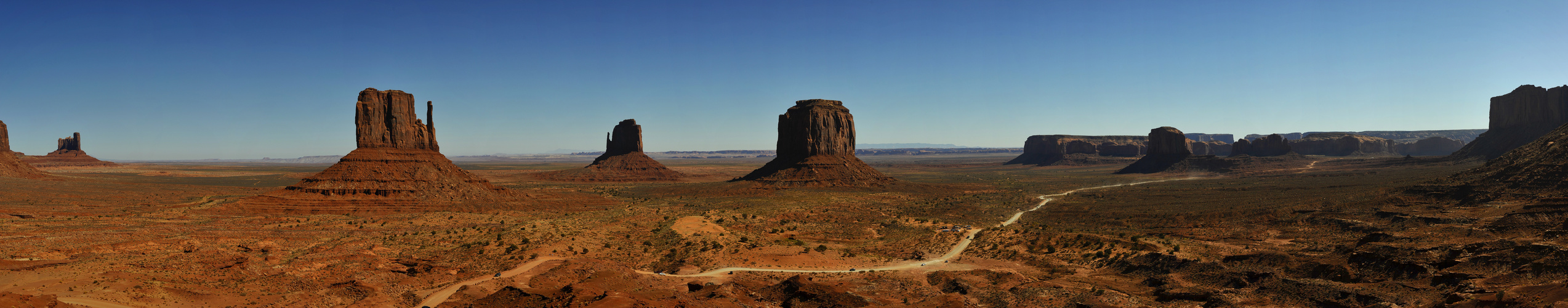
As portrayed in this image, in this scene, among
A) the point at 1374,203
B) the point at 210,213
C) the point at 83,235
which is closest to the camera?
the point at 83,235

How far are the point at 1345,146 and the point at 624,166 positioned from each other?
186470mm

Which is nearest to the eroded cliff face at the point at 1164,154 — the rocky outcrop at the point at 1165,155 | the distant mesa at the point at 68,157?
the rocky outcrop at the point at 1165,155

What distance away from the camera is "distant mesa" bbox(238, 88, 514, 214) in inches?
1818

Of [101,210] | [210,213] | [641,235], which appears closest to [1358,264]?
[641,235]

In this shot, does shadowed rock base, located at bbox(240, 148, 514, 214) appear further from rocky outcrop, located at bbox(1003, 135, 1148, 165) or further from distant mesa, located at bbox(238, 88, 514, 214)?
rocky outcrop, located at bbox(1003, 135, 1148, 165)

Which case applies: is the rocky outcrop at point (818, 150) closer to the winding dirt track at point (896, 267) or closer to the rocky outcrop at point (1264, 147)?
the winding dirt track at point (896, 267)

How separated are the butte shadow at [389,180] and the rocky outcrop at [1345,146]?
630 ft

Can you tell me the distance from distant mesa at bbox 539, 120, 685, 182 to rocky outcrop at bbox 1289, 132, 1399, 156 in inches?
6329

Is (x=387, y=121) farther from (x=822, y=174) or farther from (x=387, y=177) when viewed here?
(x=822, y=174)

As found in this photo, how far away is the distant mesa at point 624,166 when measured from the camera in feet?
362

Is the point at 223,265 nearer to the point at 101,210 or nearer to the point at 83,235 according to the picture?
the point at 83,235

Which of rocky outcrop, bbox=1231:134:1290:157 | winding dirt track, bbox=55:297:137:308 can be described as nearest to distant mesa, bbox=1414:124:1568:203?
winding dirt track, bbox=55:297:137:308

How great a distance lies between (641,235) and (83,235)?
26.4 m

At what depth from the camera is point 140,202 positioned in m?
50.2
